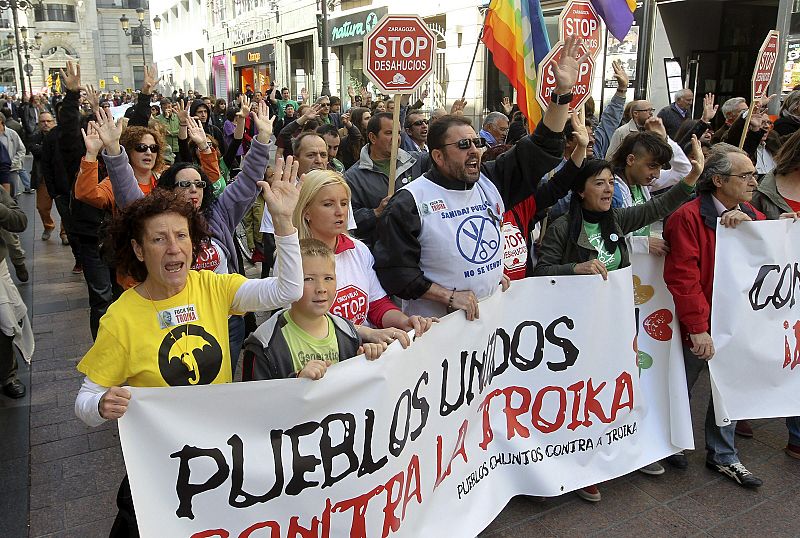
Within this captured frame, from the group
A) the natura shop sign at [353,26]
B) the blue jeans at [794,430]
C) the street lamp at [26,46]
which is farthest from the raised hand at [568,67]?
the street lamp at [26,46]

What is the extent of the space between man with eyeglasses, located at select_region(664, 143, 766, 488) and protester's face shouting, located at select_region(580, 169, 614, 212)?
0.50 metres

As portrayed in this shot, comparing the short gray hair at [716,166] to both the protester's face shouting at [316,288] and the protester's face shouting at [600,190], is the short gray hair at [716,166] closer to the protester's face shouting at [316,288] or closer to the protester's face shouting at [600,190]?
the protester's face shouting at [600,190]

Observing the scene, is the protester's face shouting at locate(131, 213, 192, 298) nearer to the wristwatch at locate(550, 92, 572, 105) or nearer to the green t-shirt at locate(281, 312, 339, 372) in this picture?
the green t-shirt at locate(281, 312, 339, 372)

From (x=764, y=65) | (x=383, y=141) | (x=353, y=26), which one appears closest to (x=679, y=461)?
(x=383, y=141)

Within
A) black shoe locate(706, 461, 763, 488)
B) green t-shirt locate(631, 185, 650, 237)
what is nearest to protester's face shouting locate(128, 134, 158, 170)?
green t-shirt locate(631, 185, 650, 237)

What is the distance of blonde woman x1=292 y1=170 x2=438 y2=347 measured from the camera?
3.08 metres

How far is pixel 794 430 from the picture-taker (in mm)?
4148

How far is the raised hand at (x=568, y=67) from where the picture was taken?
3.38 metres

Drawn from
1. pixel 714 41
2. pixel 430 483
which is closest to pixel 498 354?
pixel 430 483

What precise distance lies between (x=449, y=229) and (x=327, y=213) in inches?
22.3

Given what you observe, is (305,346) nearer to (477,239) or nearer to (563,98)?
(477,239)

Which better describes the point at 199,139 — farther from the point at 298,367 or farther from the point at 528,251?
the point at 298,367

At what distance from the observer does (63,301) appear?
748cm

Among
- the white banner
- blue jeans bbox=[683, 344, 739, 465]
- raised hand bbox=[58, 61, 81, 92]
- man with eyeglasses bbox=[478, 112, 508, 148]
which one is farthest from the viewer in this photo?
man with eyeglasses bbox=[478, 112, 508, 148]
